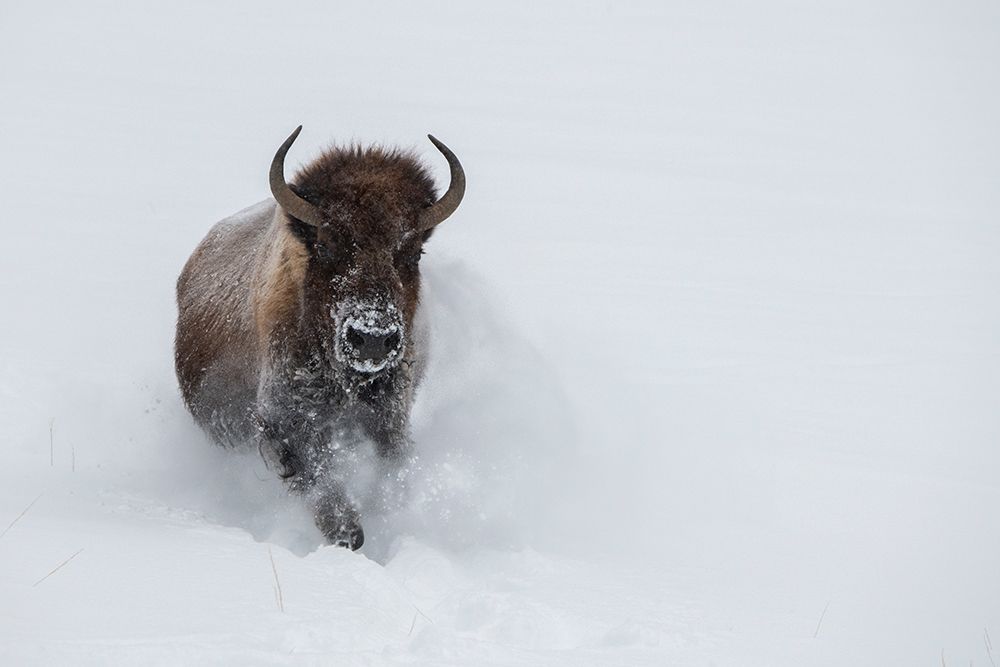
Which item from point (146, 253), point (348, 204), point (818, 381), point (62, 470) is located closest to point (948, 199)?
point (818, 381)

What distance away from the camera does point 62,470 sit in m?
5.85

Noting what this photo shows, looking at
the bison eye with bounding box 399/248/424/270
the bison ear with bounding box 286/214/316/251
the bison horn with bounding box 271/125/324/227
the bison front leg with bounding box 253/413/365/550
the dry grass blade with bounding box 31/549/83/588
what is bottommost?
the bison front leg with bounding box 253/413/365/550

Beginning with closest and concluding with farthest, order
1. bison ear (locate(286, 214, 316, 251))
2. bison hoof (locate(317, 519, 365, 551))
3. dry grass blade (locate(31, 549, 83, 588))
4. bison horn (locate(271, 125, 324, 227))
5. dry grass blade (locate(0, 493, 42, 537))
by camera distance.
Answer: dry grass blade (locate(31, 549, 83, 588)) < dry grass blade (locate(0, 493, 42, 537)) < bison hoof (locate(317, 519, 365, 551)) < bison horn (locate(271, 125, 324, 227)) < bison ear (locate(286, 214, 316, 251))

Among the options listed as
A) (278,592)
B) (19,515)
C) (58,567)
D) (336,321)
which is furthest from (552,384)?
(58,567)

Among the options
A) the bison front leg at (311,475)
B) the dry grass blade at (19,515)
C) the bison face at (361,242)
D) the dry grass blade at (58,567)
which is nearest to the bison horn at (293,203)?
the bison face at (361,242)

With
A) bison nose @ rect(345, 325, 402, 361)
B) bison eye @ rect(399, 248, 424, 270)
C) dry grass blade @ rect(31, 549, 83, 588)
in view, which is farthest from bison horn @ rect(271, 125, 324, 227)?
dry grass blade @ rect(31, 549, 83, 588)

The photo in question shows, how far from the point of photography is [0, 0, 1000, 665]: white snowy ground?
4.04m

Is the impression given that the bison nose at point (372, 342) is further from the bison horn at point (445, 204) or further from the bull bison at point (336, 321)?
the bison horn at point (445, 204)

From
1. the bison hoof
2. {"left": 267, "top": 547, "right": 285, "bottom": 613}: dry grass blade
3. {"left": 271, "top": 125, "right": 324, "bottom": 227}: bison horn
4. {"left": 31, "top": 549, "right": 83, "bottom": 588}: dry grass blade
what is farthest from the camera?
{"left": 271, "top": 125, "right": 324, "bottom": 227}: bison horn

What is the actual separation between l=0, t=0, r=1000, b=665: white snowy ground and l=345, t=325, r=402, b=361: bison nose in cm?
94

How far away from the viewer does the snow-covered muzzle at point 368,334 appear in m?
5.45

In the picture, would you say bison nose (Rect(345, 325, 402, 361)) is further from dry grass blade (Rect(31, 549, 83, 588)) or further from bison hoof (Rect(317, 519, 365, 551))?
dry grass blade (Rect(31, 549, 83, 588))

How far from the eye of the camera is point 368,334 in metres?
5.43

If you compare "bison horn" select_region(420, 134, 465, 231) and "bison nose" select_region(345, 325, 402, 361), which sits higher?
"bison horn" select_region(420, 134, 465, 231)
